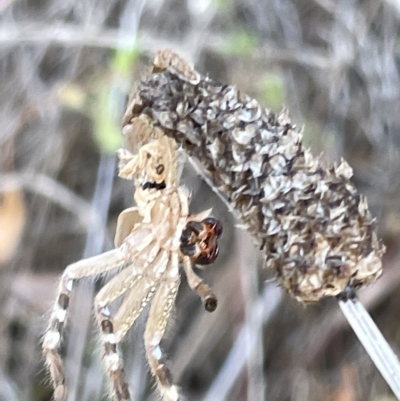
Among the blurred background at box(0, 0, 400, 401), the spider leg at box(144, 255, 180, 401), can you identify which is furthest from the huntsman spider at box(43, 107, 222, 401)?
the blurred background at box(0, 0, 400, 401)

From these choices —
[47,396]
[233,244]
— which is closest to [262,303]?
[233,244]

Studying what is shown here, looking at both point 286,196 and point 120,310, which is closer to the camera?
point 286,196

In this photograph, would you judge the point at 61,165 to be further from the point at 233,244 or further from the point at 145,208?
the point at 145,208

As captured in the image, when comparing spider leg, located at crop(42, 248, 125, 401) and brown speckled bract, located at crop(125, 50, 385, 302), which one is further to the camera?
spider leg, located at crop(42, 248, 125, 401)

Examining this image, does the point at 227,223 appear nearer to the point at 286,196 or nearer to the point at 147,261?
the point at 147,261

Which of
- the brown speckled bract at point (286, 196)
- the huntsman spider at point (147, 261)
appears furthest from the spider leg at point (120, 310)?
the brown speckled bract at point (286, 196)

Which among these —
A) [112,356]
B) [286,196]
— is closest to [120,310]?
[112,356]

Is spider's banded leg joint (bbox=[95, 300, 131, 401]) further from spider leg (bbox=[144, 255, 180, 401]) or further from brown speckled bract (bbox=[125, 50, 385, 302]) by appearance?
Result: brown speckled bract (bbox=[125, 50, 385, 302])
